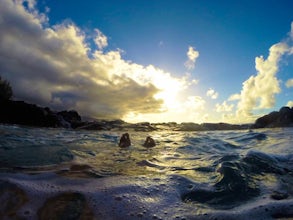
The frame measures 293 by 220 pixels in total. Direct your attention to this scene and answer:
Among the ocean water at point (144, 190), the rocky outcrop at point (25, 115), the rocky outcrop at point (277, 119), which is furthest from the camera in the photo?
the rocky outcrop at point (25, 115)

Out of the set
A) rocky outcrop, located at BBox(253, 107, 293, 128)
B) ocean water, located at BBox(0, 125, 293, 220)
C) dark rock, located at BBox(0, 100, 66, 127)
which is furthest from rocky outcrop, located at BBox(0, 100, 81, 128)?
ocean water, located at BBox(0, 125, 293, 220)

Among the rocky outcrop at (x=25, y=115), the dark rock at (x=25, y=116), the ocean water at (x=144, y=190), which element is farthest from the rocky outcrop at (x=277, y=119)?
the ocean water at (x=144, y=190)

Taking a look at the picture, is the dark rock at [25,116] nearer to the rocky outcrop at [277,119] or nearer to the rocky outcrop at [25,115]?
the rocky outcrop at [25,115]

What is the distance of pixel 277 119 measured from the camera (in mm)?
38281

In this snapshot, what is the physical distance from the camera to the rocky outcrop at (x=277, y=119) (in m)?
36.1

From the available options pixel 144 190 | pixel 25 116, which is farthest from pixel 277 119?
pixel 144 190

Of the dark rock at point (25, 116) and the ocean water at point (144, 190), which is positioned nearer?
the ocean water at point (144, 190)

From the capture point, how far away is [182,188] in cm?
447

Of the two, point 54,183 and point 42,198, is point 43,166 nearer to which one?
point 54,183

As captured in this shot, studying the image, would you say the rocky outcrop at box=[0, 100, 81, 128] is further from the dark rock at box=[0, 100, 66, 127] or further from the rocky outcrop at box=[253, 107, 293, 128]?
the rocky outcrop at box=[253, 107, 293, 128]

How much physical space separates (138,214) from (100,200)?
0.70 metres

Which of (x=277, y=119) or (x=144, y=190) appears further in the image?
(x=277, y=119)

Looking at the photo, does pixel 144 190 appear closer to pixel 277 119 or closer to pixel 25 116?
pixel 25 116

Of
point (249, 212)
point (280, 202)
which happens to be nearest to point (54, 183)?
point (249, 212)
